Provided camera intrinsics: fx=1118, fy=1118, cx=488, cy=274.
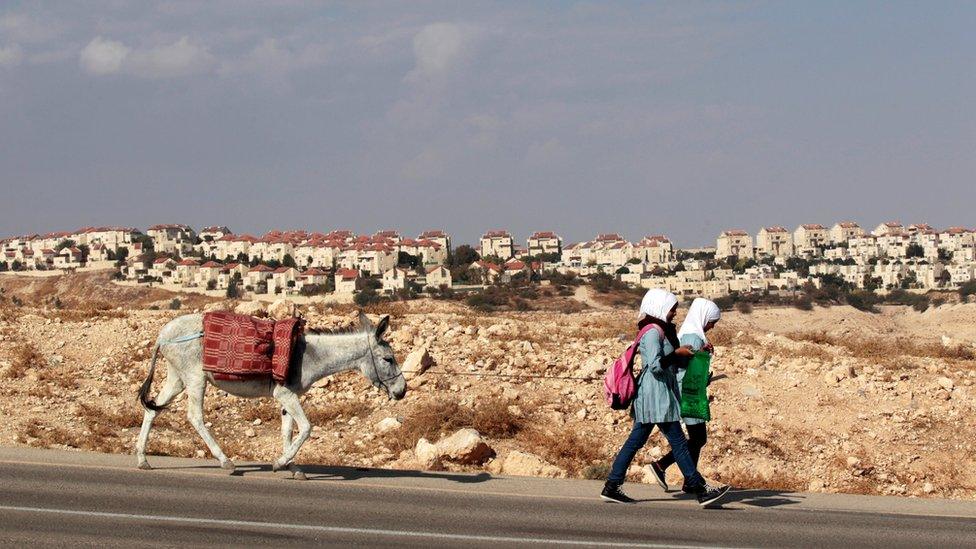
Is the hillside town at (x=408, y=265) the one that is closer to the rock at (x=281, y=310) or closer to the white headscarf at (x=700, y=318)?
the rock at (x=281, y=310)

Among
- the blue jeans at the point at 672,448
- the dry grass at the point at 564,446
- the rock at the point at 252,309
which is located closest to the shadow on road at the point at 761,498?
the blue jeans at the point at 672,448

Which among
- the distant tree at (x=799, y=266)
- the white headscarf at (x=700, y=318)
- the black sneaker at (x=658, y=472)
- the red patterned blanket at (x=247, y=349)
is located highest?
the distant tree at (x=799, y=266)

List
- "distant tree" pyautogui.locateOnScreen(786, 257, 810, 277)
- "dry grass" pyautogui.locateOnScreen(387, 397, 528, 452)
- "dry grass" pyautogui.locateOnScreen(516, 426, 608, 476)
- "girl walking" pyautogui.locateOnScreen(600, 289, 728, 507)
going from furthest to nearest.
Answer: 1. "distant tree" pyautogui.locateOnScreen(786, 257, 810, 277)
2. "dry grass" pyautogui.locateOnScreen(387, 397, 528, 452)
3. "dry grass" pyautogui.locateOnScreen(516, 426, 608, 476)
4. "girl walking" pyautogui.locateOnScreen(600, 289, 728, 507)

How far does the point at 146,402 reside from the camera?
12.1 meters

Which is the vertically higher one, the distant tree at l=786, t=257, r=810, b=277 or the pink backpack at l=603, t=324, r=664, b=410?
the distant tree at l=786, t=257, r=810, b=277

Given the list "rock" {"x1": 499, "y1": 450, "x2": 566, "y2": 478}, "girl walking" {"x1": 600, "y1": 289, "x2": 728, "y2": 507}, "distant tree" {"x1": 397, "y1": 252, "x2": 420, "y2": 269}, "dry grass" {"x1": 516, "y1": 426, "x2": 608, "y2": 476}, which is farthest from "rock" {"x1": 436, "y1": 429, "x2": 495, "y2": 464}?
"distant tree" {"x1": 397, "y1": 252, "x2": 420, "y2": 269}

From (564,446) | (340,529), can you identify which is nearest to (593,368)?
(564,446)

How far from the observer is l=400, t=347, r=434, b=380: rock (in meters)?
20.8

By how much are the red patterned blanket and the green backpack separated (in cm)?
410

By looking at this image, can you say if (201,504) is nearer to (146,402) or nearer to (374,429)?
(146,402)

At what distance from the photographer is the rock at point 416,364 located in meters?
20.8

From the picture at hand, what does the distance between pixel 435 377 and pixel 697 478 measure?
10.5 metres

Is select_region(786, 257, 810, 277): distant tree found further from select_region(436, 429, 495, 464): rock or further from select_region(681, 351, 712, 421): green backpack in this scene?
select_region(681, 351, 712, 421): green backpack

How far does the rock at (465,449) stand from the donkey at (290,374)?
3307 mm
